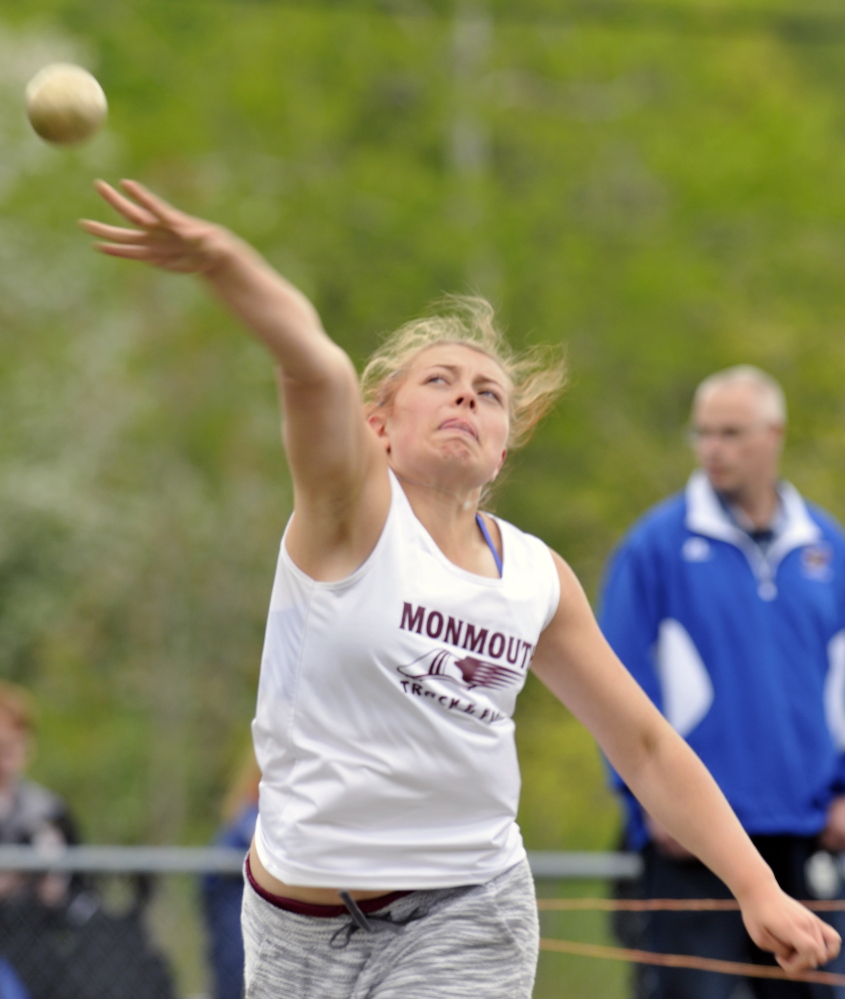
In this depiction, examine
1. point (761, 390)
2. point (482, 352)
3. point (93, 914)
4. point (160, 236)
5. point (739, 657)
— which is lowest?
point (93, 914)

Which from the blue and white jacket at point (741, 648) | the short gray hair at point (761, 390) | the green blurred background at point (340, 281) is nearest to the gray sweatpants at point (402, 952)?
the blue and white jacket at point (741, 648)

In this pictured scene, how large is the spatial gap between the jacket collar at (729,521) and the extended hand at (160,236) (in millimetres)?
3098

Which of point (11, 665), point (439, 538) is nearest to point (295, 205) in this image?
point (11, 665)

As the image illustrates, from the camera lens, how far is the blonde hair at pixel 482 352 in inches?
109

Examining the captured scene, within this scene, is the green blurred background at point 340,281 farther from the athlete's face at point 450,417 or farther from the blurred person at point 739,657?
the athlete's face at point 450,417

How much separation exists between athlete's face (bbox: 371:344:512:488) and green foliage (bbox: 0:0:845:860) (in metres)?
10.1

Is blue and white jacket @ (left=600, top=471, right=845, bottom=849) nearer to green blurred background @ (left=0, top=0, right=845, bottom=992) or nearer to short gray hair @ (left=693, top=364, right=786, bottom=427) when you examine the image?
short gray hair @ (left=693, top=364, right=786, bottom=427)

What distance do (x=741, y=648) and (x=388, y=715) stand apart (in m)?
2.52

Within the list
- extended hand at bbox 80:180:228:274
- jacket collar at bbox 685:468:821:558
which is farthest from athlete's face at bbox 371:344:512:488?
jacket collar at bbox 685:468:821:558

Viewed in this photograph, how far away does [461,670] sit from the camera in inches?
98.3

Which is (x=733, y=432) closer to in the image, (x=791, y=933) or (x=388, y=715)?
(x=791, y=933)

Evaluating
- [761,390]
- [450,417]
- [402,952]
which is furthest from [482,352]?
[761,390]

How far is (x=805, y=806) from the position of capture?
460 cm

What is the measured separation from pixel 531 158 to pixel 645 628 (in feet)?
52.2
